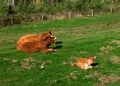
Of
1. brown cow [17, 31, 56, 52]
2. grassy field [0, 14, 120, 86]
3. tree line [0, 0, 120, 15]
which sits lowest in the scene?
grassy field [0, 14, 120, 86]

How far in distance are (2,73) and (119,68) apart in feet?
19.2

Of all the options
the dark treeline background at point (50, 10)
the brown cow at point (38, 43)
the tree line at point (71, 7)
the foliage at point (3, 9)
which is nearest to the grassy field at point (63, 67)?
the brown cow at point (38, 43)

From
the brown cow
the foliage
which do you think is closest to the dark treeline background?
the foliage

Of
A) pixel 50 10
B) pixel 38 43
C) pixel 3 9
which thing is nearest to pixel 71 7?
pixel 50 10

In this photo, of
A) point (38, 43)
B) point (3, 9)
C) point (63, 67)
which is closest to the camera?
point (63, 67)

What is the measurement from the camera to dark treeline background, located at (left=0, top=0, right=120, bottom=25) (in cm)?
5012

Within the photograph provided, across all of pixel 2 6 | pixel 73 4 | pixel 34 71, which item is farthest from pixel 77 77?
pixel 73 4

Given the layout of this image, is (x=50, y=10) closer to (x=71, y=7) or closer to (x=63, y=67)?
(x=71, y=7)

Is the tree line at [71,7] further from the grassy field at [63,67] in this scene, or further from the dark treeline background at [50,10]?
the grassy field at [63,67]

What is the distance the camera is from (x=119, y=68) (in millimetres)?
17203

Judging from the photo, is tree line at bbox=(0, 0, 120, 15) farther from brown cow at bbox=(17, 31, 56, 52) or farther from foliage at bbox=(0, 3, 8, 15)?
brown cow at bbox=(17, 31, 56, 52)

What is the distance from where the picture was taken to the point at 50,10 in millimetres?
61500

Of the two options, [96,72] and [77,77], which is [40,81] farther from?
[96,72]

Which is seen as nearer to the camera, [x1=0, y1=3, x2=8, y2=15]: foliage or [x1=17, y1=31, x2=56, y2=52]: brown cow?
[x1=17, y1=31, x2=56, y2=52]: brown cow
